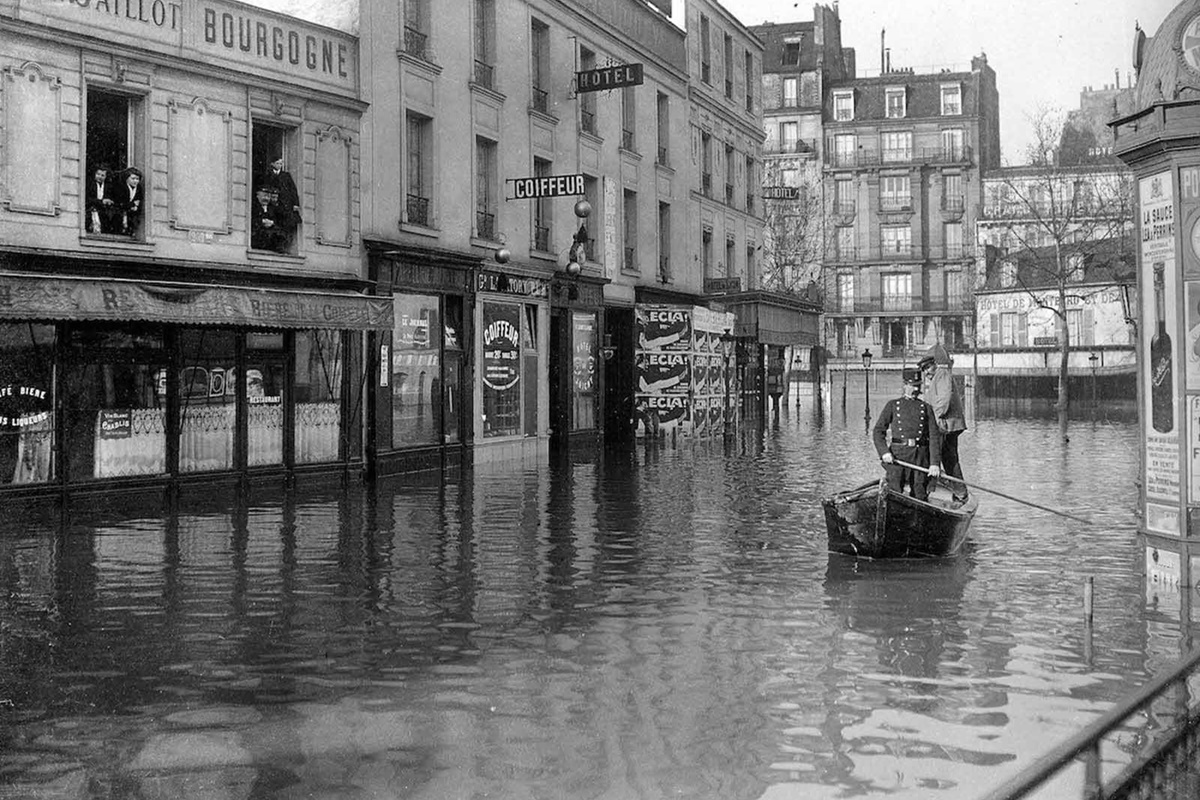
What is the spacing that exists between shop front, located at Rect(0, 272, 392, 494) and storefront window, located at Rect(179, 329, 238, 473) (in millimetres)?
19

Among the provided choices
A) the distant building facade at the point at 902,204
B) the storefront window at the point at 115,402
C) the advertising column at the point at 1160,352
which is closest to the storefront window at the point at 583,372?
the storefront window at the point at 115,402

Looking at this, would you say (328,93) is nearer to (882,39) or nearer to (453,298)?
(453,298)

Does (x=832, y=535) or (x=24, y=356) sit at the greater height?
(x=24, y=356)

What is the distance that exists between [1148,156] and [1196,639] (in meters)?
3.47

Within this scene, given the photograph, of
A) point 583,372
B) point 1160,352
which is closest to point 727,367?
point 583,372

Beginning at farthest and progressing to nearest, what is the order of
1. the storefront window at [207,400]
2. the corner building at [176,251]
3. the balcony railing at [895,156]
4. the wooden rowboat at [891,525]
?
the balcony railing at [895,156]
the storefront window at [207,400]
the corner building at [176,251]
the wooden rowboat at [891,525]

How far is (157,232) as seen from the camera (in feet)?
59.5

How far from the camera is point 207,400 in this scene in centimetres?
1903

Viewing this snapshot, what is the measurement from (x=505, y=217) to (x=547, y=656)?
19.3 meters

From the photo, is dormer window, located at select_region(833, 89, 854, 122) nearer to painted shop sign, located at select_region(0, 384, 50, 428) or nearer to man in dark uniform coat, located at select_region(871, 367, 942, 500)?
painted shop sign, located at select_region(0, 384, 50, 428)

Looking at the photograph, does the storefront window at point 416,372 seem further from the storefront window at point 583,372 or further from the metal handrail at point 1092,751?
the metal handrail at point 1092,751

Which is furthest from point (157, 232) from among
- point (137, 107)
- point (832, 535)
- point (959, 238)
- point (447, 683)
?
point (959, 238)

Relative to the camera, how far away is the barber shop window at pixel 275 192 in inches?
786

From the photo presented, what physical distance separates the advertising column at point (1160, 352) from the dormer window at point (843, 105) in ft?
256
